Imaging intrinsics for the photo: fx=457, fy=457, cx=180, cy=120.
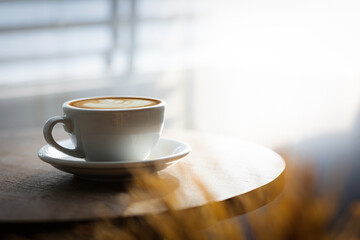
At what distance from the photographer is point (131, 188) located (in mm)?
517

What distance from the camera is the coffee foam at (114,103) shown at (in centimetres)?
59

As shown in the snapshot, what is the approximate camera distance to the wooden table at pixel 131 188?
0.44 meters

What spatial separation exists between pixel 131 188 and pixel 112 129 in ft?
0.24

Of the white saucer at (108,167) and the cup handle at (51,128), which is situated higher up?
→ the cup handle at (51,128)

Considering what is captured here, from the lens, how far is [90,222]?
420 mm

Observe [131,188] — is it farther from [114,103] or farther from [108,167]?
[114,103]

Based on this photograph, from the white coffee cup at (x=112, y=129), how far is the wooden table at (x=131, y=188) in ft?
0.12

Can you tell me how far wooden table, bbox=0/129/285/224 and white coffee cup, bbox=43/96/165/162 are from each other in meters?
0.04

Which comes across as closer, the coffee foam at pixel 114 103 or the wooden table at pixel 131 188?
the wooden table at pixel 131 188

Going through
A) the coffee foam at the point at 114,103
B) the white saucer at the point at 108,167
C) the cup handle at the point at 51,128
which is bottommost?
the white saucer at the point at 108,167

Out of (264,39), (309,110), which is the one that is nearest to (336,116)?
(309,110)

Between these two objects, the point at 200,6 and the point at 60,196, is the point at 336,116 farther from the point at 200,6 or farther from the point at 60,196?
the point at 60,196

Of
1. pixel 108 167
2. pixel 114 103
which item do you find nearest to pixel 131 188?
pixel 108 167

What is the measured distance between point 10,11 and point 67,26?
255mm
